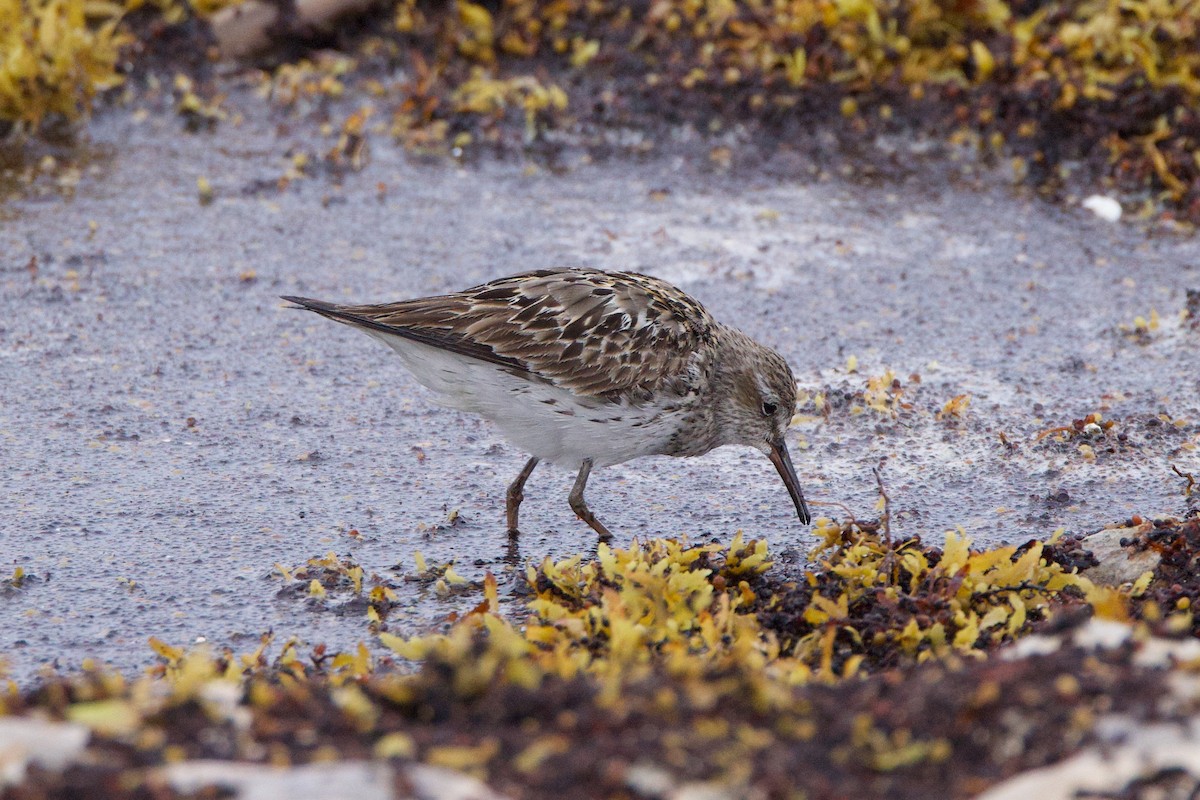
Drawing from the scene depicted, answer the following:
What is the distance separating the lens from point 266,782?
292 centimetres

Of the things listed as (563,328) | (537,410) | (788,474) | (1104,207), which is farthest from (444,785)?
(1104,207)

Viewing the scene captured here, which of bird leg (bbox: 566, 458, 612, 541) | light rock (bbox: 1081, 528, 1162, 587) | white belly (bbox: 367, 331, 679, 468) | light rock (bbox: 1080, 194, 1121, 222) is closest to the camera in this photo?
light rock (bbox: 1081, 528, 1162, 587)

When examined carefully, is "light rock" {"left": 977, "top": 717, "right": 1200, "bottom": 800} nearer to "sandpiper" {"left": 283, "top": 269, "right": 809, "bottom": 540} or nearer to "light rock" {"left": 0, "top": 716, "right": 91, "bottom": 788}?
"light rock" {"left": 0, "top": 716, "right": 91, "bottom": 788}

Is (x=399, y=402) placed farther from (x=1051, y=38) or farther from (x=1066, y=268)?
(x=1051, y=38)

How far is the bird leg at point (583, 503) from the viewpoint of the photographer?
630 centimetres

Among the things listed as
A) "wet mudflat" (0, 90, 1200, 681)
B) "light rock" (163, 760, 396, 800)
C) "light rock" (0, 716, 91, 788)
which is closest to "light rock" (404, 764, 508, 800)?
"light rock" (163, 760, 396, 800)

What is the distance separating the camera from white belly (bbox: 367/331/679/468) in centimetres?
611

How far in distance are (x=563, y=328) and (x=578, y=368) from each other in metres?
0.20

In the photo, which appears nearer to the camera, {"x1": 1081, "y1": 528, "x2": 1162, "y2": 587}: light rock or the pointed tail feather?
{"x1": 1081, "y1": 528, "x2": 1162, "y2": 587}: light rock

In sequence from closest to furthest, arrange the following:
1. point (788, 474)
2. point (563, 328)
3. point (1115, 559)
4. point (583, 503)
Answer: point (1115, 559) < point (563, 328) < point (583, 503) < point (788, 474)

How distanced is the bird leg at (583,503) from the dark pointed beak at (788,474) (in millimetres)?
852

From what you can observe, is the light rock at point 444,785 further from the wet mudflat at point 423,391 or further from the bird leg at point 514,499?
the bird leg at point 514,499

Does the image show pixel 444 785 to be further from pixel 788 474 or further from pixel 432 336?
pixel 788 474

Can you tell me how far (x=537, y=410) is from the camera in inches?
241
